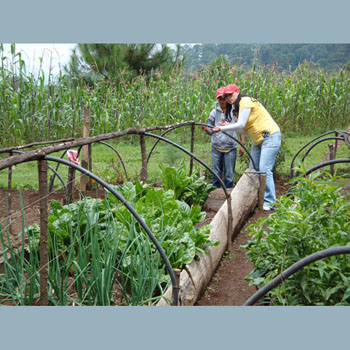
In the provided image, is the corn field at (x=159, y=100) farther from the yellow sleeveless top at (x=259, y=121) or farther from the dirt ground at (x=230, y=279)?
the yellow sleeveless top at (x=259, y=121)

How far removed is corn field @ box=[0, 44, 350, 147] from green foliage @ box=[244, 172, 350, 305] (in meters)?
6.09

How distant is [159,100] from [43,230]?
8058mm

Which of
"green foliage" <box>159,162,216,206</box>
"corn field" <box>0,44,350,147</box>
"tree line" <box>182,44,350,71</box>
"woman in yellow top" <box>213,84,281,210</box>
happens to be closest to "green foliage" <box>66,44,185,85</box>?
"tree line" <box>182,44,350,71</box>

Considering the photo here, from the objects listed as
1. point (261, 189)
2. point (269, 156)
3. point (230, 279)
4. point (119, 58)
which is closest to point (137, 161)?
point (261, 189)

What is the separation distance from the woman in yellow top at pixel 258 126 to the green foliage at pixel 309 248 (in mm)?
2516

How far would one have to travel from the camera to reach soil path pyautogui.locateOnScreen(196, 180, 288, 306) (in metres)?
3.50

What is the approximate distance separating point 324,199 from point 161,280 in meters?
1.20

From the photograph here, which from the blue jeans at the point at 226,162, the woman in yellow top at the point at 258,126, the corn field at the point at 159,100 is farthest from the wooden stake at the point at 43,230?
the corn field at the point at 159,100

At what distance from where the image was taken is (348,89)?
10656 mm

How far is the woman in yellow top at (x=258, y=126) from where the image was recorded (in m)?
5.38

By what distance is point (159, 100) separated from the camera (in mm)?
10430

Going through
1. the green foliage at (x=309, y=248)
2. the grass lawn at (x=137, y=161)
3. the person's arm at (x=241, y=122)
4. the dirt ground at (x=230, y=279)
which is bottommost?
the grass lawn at (x=137, y=161)

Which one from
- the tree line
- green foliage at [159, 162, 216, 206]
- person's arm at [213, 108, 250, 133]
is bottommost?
green foliage at [159, 162, 216, 206]

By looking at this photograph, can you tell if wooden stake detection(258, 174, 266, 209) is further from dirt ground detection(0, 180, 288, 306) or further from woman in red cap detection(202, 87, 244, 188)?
dirt ground detection(0, 180, 288, 306)
